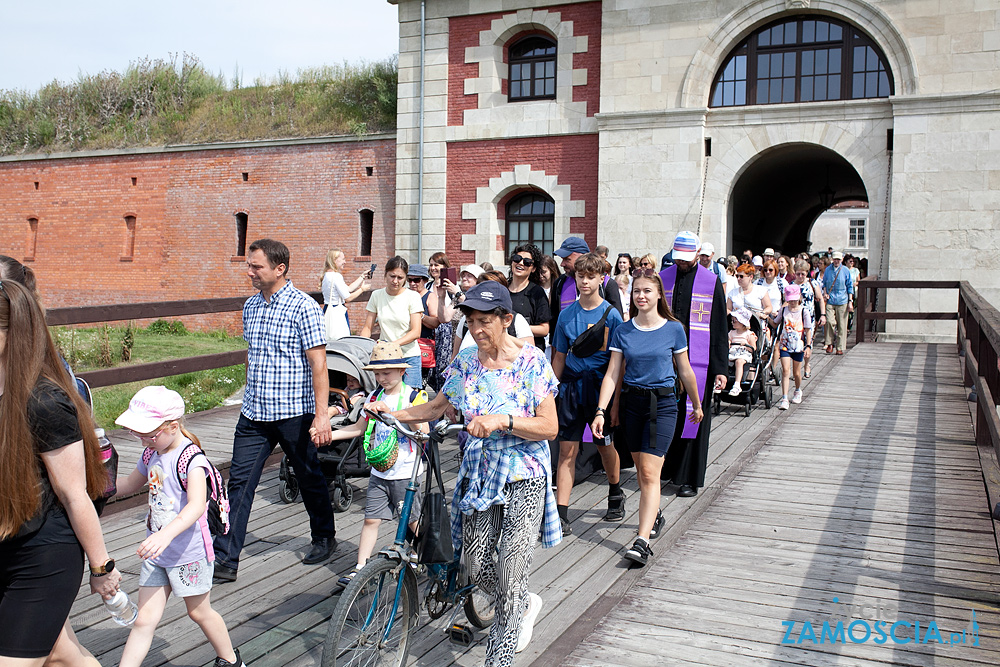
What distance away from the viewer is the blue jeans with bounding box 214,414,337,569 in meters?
4.83

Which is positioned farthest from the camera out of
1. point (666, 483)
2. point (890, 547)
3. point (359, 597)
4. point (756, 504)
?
point (666, 483)

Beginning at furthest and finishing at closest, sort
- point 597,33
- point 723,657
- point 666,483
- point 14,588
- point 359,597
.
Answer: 1. point 597,33
2. point 666,483
3. point 723,657
4. point 359,597
5. point 14,588

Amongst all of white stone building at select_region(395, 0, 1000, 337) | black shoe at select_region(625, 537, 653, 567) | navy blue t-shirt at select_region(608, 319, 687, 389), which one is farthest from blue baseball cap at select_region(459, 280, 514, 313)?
white stone building at select_region(395, 0, 1000, 337)

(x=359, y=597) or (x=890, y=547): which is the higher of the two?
(x=359, y=597)

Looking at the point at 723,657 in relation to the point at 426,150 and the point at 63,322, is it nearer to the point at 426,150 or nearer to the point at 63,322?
the point at 63,322

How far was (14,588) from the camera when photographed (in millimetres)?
2668

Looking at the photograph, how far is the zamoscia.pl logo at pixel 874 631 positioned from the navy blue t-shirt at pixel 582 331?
2077 millimetres

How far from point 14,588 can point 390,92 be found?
20.0 metres

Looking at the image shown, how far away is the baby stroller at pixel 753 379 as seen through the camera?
31.4ft

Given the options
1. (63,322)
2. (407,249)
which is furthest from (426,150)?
(63,322)

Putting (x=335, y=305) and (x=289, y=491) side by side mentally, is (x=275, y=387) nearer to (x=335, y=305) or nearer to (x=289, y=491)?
(x=289, y=491)

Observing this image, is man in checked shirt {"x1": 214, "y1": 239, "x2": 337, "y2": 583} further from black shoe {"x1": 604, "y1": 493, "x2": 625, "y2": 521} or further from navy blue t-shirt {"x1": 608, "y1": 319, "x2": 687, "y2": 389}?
black shoe {"x1": 604, "y1": 493, "x2": 625, "y2": 521}

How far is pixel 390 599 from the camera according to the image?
349cm

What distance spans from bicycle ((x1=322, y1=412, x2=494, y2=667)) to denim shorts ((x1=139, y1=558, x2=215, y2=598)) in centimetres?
60
